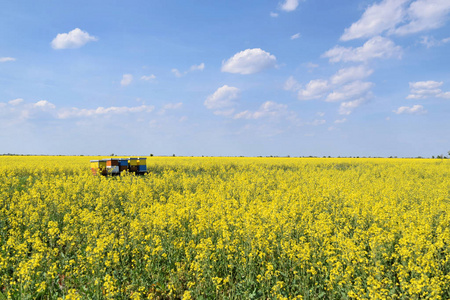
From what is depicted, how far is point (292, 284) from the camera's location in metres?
5.42

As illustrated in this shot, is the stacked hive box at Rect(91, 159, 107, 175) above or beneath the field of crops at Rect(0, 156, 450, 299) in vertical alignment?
above

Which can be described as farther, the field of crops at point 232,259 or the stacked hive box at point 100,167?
the stacked hive box at point 100,167

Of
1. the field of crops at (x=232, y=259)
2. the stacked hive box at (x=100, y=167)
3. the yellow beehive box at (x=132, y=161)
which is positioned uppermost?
the yellow beehive box at (x=132, y=161)

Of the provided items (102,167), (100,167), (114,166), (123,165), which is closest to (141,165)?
(123,165)

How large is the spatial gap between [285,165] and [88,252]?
2790cm

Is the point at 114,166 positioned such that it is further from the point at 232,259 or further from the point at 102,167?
the point at 232,259

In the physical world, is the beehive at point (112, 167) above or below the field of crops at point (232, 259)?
above

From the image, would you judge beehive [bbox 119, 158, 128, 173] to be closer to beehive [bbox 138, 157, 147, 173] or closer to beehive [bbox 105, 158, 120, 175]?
beehive [bbox 105, 158, 120, 175]

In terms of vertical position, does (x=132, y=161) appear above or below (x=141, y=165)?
above

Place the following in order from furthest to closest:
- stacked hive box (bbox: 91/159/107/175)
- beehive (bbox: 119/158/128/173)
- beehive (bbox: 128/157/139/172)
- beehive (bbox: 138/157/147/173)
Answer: beehive (bbox: 138/157/147/173)
beehive (bbox: 128/157/139/172)
beehive (bbox: 119/158/128/173)
stacked hive box (bbox: 91/159/107/175)

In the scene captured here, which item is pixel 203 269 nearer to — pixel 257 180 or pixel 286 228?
pixel 286 228

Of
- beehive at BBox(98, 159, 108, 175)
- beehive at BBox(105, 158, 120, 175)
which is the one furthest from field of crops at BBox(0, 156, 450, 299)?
beehive at BBox(98, 159, 108, 175)

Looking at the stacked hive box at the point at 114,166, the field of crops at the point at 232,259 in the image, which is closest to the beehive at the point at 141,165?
the stacked hive box at the point at 114,166

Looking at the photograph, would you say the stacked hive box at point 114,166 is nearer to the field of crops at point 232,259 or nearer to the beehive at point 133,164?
the beehive at point 133,164
